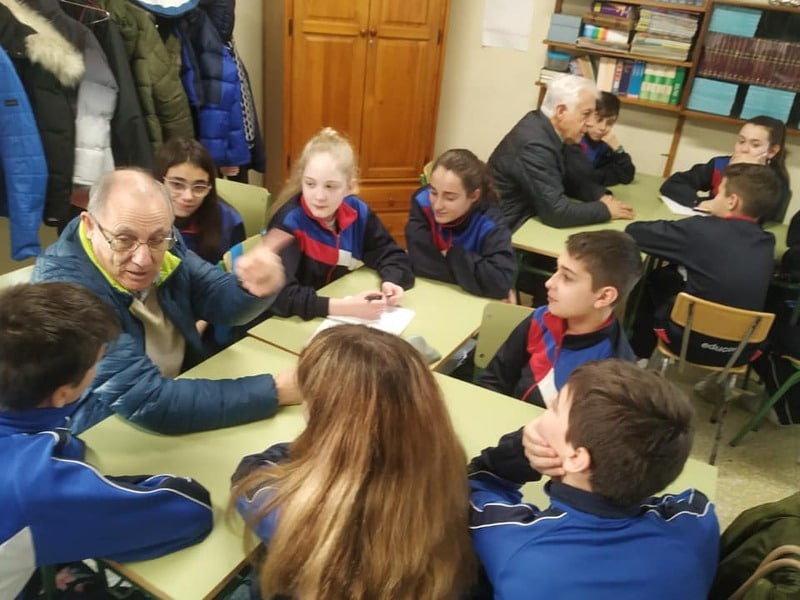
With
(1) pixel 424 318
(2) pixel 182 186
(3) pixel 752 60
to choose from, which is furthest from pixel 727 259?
(2) pixel 182 186

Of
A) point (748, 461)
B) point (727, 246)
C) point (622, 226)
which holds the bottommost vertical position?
point (748, 461)

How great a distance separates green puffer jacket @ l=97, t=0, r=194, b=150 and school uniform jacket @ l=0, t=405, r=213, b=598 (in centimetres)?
225

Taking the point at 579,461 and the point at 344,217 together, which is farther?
the point at 344,217

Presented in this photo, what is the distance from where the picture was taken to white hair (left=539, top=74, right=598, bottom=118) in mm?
3232

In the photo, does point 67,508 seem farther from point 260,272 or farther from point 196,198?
point 196,198

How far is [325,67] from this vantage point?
4012 millimetres

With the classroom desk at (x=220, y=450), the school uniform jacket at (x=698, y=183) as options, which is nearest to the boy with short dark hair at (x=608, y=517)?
the classroom desk at (x=220, y=450)

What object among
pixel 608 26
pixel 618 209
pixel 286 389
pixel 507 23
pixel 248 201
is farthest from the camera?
pixel 507 23

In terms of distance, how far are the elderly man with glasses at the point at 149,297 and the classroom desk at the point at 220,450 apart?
0.15 ft

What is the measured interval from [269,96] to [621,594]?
395 cm

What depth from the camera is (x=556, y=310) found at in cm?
196

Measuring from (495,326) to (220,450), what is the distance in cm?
100

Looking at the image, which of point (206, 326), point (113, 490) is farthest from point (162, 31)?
point (113, 490)

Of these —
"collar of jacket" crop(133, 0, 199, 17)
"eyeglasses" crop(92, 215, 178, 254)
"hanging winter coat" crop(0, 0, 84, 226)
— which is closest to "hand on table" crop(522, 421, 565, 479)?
"eyeglasses" crop(92, 215, 178, 254)
